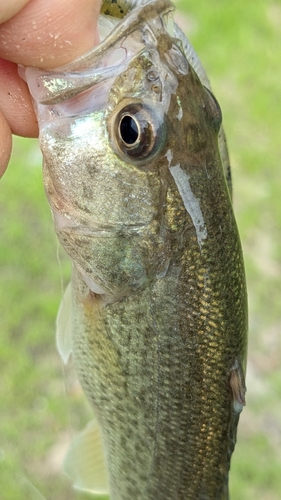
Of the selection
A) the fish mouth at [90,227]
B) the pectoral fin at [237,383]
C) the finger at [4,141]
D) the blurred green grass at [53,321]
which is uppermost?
the blurred green grass at [53,321]

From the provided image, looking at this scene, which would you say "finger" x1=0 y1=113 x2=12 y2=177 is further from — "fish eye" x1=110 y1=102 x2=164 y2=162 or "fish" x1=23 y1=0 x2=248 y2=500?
"fish eye" x1=110 y1=102 x2=164 y2=162

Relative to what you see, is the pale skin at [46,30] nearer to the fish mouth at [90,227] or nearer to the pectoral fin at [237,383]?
the fish mouth at [90,227]

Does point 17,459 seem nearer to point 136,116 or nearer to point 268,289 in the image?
point 268,289

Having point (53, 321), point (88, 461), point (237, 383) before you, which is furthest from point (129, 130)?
point (53, 321)

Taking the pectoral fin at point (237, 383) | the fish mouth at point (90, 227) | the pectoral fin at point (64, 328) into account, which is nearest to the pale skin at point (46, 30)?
the fish mouth at point (90, 227)

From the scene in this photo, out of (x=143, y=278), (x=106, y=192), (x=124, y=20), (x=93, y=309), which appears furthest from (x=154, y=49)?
(x=93, y=309)

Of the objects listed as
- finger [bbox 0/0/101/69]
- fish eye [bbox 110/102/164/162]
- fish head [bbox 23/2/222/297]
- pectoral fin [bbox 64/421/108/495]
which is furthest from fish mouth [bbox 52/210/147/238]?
pectoral fin [bbox 64/421/108/495]

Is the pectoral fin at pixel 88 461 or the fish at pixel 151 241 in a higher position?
the fish at pixel 151 241
